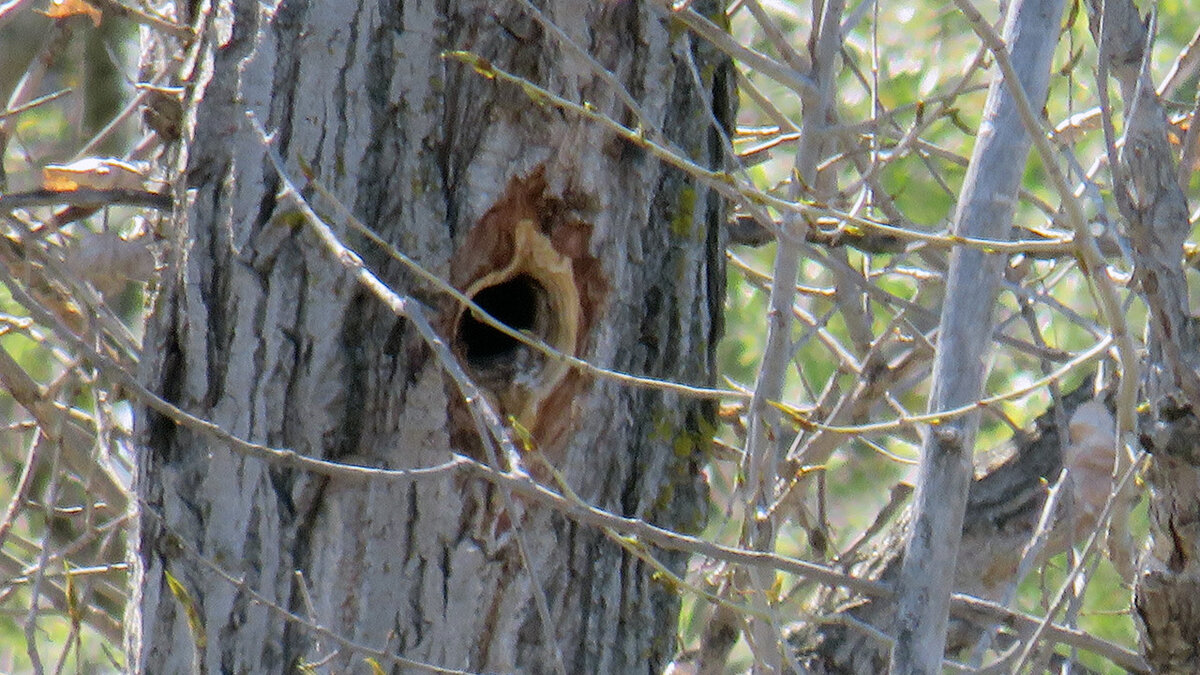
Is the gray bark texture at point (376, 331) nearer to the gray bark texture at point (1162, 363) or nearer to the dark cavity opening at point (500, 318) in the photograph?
the dark cavity opening at point (500, 318)

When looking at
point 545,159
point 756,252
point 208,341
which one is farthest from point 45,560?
point 756,252

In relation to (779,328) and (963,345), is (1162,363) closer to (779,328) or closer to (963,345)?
(963,345)

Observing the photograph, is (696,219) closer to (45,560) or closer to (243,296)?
(243,296)

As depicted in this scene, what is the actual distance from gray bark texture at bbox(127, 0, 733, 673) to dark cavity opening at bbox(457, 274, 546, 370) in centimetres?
3

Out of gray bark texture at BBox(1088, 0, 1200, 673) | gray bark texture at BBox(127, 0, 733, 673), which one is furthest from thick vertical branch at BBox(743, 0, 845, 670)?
gray bark texture at BBox(1088, 0, 1200, 673)

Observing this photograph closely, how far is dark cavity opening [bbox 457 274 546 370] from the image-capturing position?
6.66 ft

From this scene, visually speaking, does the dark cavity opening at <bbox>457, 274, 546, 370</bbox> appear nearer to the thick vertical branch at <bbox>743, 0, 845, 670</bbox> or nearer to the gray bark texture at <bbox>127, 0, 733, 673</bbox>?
the gray bark texture at <bbox>127, 0, 733, 673</bbox>

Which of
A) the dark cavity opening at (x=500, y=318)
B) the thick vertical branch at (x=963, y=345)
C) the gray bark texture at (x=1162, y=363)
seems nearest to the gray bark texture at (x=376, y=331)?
the dark cavity opening at (x=500, y=318)

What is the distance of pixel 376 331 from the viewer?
190 centimetres

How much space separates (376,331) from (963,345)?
79cm

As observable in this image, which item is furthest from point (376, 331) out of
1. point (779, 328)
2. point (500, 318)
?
point (779, 328)

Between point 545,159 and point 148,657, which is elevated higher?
point 545,159

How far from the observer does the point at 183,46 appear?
2.11 meters

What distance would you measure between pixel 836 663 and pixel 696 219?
47.1 inches
